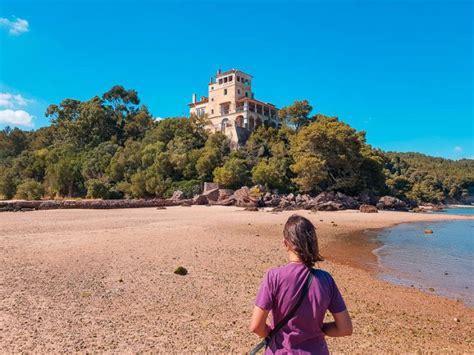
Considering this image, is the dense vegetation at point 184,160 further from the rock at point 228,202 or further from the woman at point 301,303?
the woman at point 301,303

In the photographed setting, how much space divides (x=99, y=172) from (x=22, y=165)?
17.0 meters

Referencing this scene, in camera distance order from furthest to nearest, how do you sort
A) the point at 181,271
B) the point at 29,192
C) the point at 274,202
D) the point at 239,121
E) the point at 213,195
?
1. the point at 239,121
2. the point at 213,195
3. the point at 29,192
4. the point at 274,202
5. the point at 181,271

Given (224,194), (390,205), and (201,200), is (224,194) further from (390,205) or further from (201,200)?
(390,205)

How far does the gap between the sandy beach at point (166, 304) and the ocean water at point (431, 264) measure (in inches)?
31.2

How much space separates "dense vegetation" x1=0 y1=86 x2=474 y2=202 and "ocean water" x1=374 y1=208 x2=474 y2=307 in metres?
28.2

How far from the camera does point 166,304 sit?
6266 millimetres

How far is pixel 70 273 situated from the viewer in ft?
26.2

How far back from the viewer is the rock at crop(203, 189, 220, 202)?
141 ft

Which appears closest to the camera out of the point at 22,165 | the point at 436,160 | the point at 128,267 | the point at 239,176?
the point at 128,267

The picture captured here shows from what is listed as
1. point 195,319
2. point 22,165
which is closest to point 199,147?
point 22,165

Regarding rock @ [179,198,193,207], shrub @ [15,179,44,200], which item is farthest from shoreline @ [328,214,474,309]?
shrub @ [15,179,44,200]

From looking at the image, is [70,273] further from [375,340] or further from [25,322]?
[375,340]

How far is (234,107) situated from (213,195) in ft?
82.2

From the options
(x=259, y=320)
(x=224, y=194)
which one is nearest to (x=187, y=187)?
(x=224, y=194)
